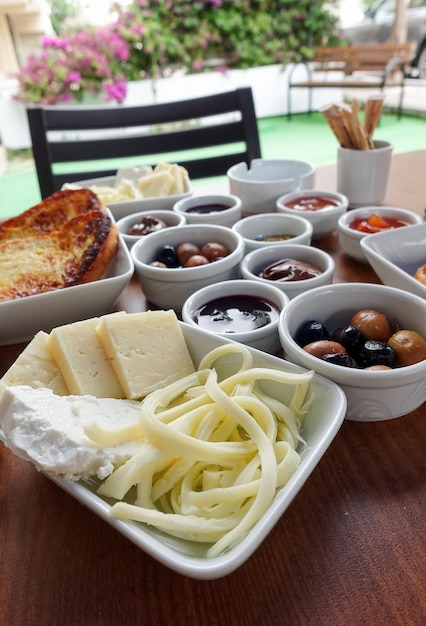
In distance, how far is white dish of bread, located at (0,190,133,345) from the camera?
900 mm

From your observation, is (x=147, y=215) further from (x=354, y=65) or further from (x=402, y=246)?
(x=354, y=65)

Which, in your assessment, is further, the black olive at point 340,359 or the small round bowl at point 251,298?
the small round bowl at point 251,298

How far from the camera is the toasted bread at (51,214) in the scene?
118 cm

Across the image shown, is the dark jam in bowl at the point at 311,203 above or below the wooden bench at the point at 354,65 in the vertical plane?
below

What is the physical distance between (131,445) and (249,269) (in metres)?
0.57

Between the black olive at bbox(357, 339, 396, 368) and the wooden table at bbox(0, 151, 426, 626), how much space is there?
0.12m

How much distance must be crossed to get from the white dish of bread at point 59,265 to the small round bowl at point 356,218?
55cm

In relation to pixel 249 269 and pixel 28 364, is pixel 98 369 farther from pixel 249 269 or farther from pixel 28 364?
pixel 249 269

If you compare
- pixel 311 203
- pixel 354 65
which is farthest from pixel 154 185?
pixel 354 65

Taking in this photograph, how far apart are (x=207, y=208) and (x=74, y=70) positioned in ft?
18.5

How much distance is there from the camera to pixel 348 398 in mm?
679

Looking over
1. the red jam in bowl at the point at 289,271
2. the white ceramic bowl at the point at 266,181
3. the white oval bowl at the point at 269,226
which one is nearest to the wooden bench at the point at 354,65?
the white ceramic bowl at the point at 266,181

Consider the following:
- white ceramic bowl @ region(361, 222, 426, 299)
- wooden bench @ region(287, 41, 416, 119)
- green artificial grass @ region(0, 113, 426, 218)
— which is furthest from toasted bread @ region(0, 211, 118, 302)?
wooden bench @ region(287, 41, 416, 119)

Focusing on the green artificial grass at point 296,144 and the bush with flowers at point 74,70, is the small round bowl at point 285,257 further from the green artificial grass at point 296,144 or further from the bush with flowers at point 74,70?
the bush with flowers at point 74,70
